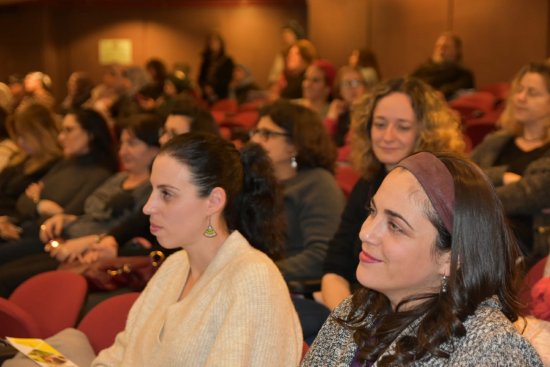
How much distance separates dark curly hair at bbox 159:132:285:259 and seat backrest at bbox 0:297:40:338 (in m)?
0.86

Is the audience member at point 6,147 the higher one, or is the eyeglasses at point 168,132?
the eyeglasses at point 168,132

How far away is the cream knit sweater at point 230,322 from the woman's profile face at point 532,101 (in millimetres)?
2304

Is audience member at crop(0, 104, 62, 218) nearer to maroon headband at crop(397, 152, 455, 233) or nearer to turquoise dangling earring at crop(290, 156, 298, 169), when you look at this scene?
turquoise dangling earring at crop(290, 156, 298, 169)

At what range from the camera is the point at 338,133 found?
6.80 meters

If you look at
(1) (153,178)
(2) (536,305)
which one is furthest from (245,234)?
(2) (536,305)

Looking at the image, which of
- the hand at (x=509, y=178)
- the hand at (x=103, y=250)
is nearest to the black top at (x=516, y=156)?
the hand at (x=509, y=178)

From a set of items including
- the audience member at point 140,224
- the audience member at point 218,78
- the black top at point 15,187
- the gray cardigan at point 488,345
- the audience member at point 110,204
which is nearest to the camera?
the gray cardigan at point 488,345

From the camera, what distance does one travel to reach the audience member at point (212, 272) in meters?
2.29

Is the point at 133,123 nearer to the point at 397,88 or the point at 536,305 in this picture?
the point at 397,88

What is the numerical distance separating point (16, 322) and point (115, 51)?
43.8ft

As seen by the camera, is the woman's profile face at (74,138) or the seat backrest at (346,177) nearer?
the seat backrest at (346,177)

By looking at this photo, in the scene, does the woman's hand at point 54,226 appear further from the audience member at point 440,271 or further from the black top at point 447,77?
the black top at point 447,77

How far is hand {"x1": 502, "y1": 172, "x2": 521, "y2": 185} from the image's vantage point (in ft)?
12.9

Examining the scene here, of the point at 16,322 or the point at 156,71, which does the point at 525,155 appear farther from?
the point at 156,71
